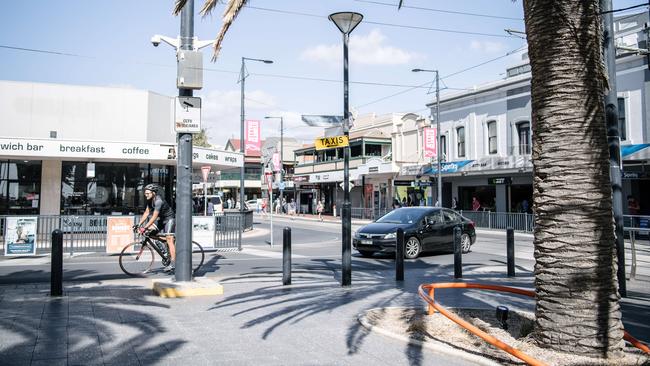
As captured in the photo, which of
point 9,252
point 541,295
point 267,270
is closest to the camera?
point 541,295

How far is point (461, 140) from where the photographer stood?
34.2 m

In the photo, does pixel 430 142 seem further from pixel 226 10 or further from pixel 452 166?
pixel 226 10

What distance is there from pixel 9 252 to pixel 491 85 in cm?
2646

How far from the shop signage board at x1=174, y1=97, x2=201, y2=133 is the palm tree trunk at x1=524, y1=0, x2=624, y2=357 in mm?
5336

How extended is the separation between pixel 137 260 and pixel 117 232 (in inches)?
160

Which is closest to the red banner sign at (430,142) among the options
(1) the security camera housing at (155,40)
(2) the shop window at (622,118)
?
(2) the shop window at (622,118)

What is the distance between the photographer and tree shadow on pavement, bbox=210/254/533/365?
20.8 feet

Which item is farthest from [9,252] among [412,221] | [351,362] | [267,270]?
[351,362]

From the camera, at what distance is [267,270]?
11797 millimetres

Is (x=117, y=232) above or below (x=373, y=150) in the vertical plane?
below

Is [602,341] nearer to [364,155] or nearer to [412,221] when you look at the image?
[412,221]

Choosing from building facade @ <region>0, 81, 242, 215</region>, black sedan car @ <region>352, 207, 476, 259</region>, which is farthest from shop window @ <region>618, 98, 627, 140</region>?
building facade @ <region>0, 81, 242, 215</region>

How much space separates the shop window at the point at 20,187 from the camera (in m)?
21.4

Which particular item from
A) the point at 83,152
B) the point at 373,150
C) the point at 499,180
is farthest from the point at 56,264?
the point at 373,150
